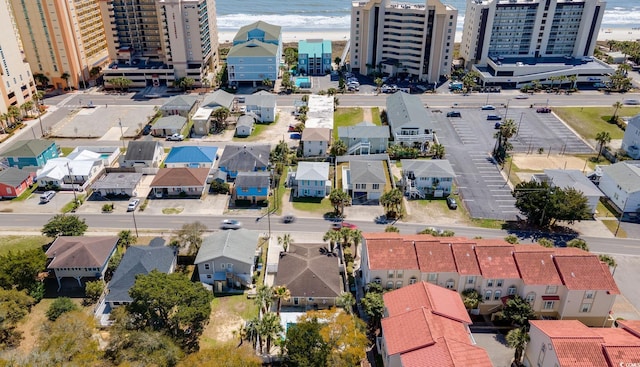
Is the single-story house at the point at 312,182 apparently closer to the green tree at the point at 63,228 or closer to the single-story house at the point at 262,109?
the single-story house at the point at 262,109

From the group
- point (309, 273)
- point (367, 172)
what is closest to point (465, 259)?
point (309, 273)

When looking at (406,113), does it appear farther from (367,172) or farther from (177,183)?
(177,183)

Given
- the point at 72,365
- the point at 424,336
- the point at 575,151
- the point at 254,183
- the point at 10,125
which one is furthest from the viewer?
the point at 10,125

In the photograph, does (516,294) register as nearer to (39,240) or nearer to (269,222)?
(269,222)

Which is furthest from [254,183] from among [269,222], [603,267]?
[603,267]

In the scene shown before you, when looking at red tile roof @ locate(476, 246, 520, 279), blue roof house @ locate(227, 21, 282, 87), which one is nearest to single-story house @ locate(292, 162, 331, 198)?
red tile roof @ locate(476, 246, 520, 279)

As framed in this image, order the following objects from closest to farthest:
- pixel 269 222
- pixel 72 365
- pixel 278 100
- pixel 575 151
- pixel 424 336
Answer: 1. pixel 72 365
2. pixel 424 336
3. pixel 269 222
4. pixel 575 151
5. pixel 278 100
